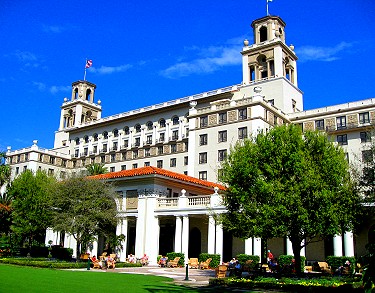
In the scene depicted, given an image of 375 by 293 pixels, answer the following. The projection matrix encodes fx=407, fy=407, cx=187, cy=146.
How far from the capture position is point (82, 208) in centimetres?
3484

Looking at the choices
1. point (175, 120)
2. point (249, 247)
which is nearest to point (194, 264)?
point (249, 247)

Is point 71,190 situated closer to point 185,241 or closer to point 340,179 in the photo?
point 185,241

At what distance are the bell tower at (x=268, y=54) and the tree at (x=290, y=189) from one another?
53.0 m

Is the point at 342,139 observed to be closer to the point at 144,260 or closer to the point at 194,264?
the point at 194,264

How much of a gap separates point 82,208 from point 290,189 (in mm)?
19305

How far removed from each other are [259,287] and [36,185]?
30.1 metres

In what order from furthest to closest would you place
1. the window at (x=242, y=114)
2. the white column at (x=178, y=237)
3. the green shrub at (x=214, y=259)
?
Answer: the window at (x=242, y=114) → the white column at (x=178, y=237) → the green shrub at (x=214, y=259)

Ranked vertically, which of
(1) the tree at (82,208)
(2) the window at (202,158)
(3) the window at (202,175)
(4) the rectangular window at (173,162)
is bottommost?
(1) the tree at (82,208)

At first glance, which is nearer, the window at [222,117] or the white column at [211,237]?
the white column at [211,237]

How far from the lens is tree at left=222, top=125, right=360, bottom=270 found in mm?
22594

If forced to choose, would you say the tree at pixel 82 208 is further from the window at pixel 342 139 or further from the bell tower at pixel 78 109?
the bell tower at pixel 78 109

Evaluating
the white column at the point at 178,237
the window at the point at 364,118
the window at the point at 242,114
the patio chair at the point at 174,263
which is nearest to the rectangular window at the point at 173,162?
the window at the point at 242,114

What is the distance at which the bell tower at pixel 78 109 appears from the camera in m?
111

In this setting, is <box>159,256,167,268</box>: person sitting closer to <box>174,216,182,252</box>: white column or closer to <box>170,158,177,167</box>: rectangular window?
<box>174,216,182,252</box>: white column
